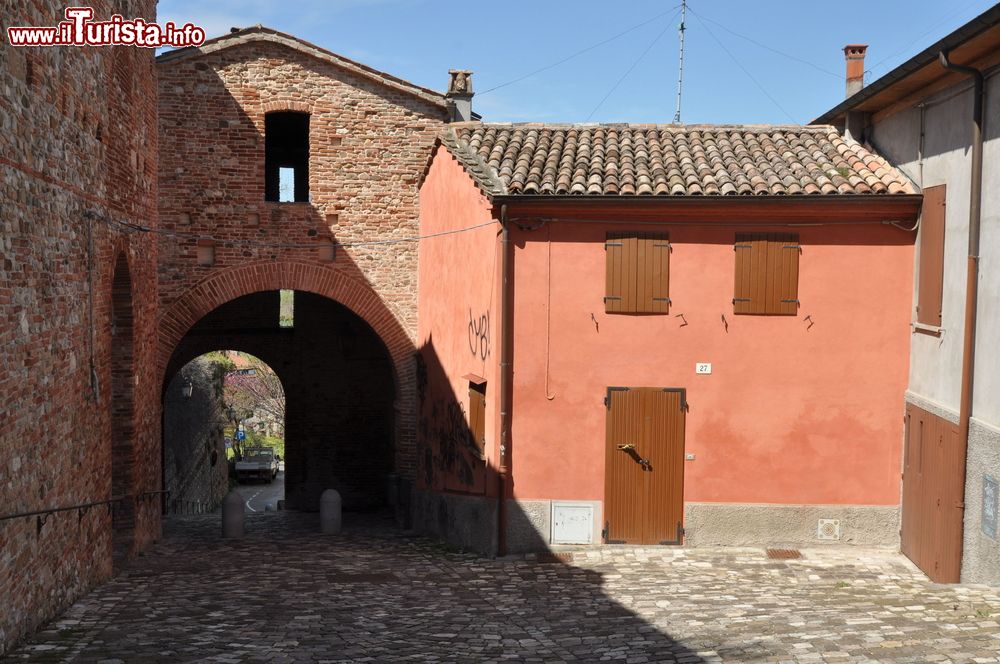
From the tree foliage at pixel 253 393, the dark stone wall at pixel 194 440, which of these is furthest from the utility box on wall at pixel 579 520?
the tree foliage at pixel 253 393

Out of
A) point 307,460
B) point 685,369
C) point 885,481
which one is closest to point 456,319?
point 685,369

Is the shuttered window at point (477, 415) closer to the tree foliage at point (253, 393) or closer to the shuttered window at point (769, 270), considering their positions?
the shuttered window at point (769, 270)

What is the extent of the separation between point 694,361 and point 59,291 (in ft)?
23.6

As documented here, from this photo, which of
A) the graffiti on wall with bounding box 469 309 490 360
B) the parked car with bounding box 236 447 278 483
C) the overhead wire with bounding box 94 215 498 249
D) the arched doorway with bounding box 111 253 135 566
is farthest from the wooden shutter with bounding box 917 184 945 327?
the parked car with bounding box 236 447 278 483

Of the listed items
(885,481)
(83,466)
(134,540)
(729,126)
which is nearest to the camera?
(83,466)

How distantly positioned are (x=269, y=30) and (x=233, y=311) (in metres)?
6.86

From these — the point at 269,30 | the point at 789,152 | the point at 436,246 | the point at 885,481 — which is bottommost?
the point at 885,481

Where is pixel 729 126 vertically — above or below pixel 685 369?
above

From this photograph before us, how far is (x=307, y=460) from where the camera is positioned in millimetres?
21219

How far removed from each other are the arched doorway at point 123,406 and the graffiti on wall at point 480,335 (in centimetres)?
451

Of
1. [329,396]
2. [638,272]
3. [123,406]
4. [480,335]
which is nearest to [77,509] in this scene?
[123,406]

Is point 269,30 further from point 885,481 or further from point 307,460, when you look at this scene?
point 885,481

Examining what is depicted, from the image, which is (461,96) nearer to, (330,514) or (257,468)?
(330,514)

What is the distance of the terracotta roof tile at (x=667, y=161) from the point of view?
12008mm
